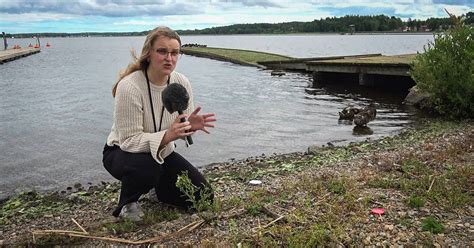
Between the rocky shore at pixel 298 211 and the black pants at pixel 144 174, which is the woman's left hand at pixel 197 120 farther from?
the rocky shore at pixel 298 211

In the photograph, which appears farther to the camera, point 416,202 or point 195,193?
point 195,193

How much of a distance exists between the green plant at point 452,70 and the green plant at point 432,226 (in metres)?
9.60

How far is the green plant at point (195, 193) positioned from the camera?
5438 mm

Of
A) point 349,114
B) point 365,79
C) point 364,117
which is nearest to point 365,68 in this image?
point 365,79

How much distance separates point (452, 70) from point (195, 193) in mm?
10680

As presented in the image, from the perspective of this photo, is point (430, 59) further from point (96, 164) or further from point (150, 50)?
point (150, 50)

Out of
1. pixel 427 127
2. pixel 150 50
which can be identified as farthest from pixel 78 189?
pixel 427 127

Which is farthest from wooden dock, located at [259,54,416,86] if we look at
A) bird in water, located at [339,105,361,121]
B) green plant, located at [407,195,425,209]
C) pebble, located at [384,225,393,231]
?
pebble, located at [384,225,393,231]

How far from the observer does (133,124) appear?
5.05 meters

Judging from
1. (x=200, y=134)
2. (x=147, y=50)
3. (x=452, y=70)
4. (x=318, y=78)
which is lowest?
(x=200, y=134)

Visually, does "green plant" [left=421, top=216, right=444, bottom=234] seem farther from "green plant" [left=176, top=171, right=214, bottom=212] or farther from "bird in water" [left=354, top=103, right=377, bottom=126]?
"bird in water" [left=354, top=103, right=377, bottom=126]

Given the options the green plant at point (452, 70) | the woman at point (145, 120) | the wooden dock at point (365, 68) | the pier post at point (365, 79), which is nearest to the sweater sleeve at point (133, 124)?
the woman at point (145, 120)

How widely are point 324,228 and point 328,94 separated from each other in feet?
62.4

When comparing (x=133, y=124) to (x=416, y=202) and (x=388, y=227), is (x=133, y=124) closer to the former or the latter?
(x=388, y=227)
